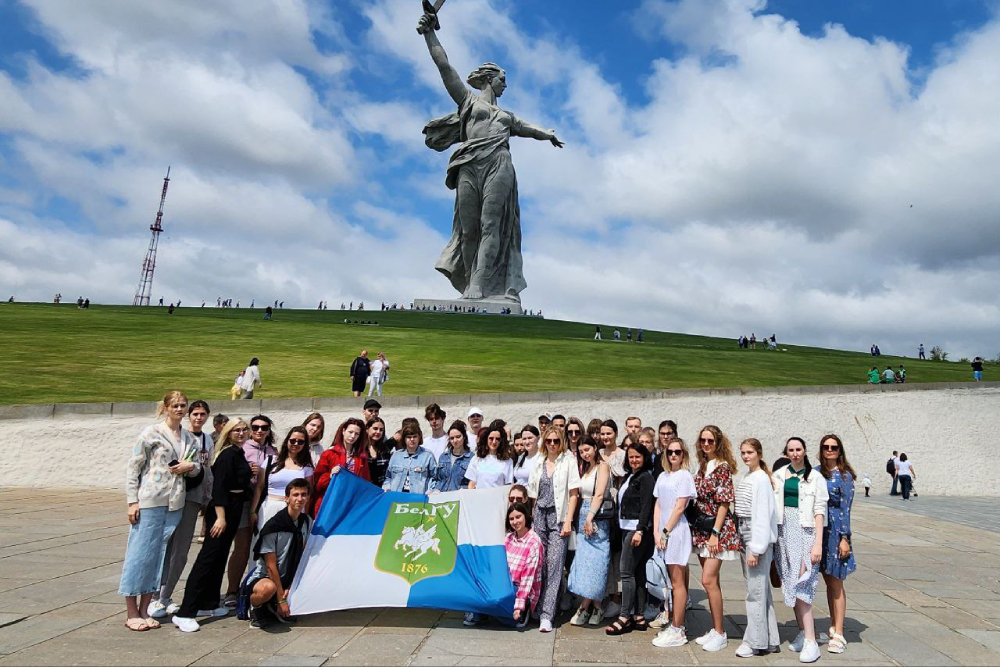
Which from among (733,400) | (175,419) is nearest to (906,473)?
(733,400)

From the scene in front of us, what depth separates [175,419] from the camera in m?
5.06

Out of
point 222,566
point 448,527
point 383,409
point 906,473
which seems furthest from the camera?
point 906,473

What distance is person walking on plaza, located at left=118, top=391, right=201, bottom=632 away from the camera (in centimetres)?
489

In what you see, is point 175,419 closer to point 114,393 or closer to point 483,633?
point 483,633

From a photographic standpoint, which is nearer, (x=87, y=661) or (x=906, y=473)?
(x=87, y=661)

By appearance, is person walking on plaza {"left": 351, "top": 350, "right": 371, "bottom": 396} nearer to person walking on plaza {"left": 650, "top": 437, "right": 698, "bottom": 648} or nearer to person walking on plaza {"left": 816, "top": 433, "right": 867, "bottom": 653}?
person walking on plaza {"left": 650, "top": 437, "right": 698, "bottom": 648}

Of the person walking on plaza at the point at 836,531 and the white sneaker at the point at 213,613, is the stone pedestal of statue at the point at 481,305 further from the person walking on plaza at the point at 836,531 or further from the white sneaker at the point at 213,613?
the person walking on plaza at the point at 836,531

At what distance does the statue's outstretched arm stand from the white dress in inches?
1626

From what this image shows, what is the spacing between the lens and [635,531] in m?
5.28

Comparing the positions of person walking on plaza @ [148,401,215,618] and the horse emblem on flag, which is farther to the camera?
the horse emblem on flag

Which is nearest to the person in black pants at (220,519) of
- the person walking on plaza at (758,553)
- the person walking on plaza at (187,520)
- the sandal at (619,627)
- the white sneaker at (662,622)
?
the person walking on plaza at (187,520)

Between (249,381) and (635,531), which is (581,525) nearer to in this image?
(635,531)

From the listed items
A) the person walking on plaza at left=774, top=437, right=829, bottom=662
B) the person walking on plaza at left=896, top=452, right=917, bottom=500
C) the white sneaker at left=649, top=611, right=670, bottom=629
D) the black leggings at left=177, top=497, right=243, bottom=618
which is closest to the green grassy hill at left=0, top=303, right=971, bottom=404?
the person walking on plaza at left=896, top=452, right=917, bottom=500

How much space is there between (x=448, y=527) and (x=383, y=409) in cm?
948
